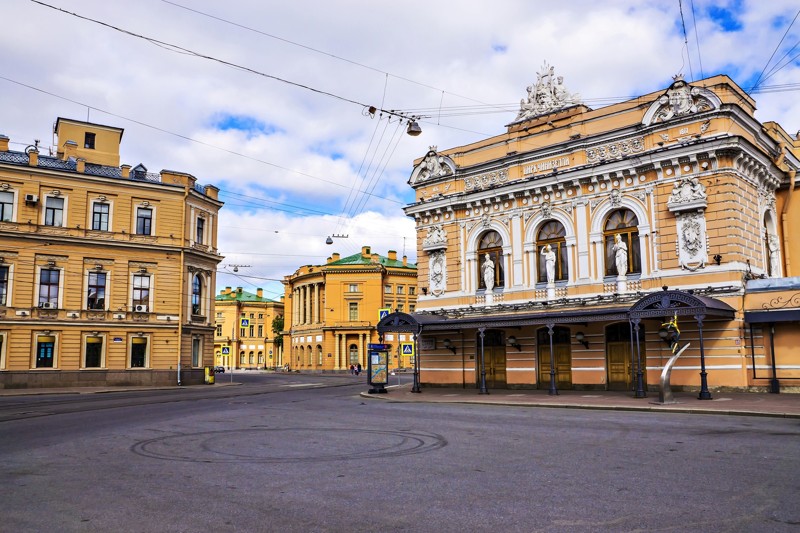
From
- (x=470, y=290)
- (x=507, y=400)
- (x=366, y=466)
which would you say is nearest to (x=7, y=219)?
(x=470, y=290)

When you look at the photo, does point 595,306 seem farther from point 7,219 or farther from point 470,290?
Result: point 7,219

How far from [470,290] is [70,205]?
25155 mm

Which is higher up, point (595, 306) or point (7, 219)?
point (7, 219)

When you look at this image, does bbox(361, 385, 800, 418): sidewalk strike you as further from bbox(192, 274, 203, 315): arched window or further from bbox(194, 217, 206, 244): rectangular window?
bbox(194, 217, 206, 244): rectangular window

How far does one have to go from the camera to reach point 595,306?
85.7 feet

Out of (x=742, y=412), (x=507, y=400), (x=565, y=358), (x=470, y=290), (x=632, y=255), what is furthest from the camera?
(x=470, y=290)

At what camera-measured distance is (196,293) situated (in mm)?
45062

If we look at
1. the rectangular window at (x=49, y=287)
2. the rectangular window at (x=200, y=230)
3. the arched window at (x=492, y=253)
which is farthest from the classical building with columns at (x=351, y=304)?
the arched window at (x=492, y=253)

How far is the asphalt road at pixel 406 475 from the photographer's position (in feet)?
22.1

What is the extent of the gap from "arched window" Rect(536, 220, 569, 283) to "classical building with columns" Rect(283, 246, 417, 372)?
44.7 meters

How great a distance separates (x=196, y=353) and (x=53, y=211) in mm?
12526

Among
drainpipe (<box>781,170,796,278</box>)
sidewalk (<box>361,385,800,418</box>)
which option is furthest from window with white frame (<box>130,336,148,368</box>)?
drainpipe (<box>781,170,796,278</box>)

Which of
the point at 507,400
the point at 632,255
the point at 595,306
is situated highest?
the point at 632,255

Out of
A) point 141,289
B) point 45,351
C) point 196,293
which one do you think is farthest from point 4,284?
point 196,293
